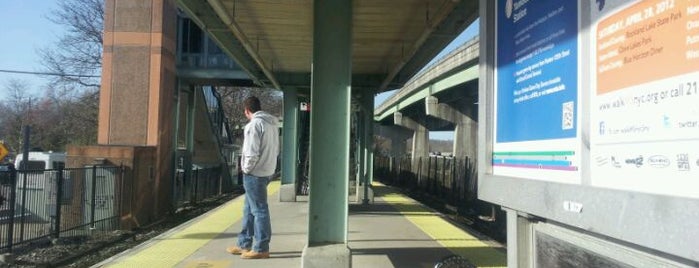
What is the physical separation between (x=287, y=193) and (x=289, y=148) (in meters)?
1.09

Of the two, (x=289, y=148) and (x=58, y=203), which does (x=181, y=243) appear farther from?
(x=289, y=148)

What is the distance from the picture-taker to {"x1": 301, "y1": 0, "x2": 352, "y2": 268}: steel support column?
5922mm

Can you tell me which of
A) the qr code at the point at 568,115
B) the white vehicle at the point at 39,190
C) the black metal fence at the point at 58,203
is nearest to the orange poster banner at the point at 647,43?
the qr code at the point at 568,115

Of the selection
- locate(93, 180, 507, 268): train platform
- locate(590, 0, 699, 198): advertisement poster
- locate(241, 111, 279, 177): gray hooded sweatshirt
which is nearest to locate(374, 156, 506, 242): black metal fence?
locate(93, 180, 507, 268): train platform

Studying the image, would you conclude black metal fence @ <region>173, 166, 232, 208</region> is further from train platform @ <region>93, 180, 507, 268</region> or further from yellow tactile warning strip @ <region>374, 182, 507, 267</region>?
yellow tactile warning strip @ <region>374, 182, 507, 267</region>

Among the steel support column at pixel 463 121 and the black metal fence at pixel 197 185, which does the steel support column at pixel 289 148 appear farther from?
the steel support column at pixel 463 121

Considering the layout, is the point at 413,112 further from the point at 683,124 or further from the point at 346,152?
the point at 683,124

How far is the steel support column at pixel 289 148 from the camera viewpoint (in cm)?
1430

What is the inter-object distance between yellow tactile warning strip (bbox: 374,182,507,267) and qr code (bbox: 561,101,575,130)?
4.31 meters

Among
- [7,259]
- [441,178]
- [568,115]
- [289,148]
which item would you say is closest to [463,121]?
[441,178]

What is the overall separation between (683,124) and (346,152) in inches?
167

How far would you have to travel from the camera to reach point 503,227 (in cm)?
1636

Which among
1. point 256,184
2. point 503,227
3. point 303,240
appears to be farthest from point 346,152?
point 503,227

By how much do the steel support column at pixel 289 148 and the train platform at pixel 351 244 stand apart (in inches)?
85.5
